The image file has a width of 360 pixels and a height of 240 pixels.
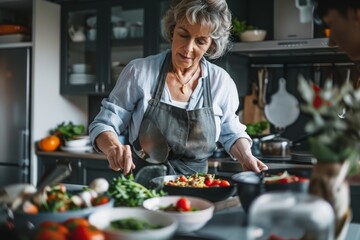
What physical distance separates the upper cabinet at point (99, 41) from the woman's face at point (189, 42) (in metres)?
1.60

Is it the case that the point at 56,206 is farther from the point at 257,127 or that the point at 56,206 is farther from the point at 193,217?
the point at 257,127

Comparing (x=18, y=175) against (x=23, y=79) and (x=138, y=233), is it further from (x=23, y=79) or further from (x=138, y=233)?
(x=138, y=233)

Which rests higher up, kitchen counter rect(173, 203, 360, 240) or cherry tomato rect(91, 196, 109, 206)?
cherry tomato rect(91, 196, 109, 206)

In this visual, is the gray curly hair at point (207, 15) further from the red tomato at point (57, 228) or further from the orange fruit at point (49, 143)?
the orange fruit at point (49, 143)

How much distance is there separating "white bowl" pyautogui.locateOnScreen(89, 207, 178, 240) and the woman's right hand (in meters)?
0.37

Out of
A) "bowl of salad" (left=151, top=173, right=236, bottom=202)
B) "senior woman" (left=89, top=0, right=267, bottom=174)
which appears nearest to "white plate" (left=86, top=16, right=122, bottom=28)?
"senior woman" (left=89, top=0, right=267, bottom=174)

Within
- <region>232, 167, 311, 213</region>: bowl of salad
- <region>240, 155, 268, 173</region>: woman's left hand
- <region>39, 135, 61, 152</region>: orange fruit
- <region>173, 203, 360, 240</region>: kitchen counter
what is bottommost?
<region>39, 135, 61, 152</region>: orange fruit

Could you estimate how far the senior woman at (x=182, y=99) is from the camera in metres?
1.72

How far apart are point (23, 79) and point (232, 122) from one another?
7.05 ft

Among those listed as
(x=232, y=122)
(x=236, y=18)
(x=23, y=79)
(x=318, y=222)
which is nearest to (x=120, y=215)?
(x=318, y=222)

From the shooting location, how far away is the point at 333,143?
0.87 metres

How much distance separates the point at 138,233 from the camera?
33.2 inches

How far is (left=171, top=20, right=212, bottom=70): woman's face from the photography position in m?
1.72

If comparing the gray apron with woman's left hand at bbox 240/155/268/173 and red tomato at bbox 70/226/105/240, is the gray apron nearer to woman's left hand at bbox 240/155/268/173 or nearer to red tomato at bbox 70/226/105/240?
woman's left hand at bbox 240/155/268/173
